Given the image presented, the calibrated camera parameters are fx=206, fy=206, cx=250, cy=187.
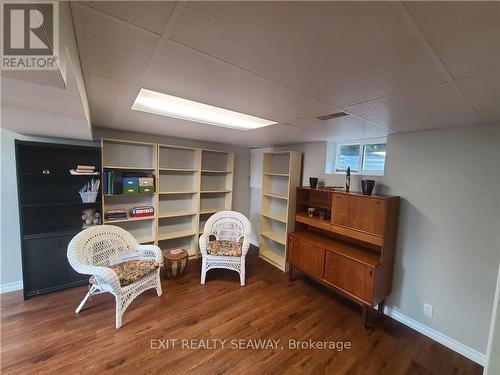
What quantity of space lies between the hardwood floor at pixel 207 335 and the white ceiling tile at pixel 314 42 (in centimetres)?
219

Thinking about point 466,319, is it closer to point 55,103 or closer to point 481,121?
point 481,121

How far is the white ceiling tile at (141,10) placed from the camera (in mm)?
666

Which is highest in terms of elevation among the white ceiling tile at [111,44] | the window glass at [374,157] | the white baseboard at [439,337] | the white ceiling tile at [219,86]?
the white ceiling tile at [219,86]

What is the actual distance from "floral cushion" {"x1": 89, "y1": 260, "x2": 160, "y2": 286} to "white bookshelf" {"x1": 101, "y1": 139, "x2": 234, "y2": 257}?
763mm

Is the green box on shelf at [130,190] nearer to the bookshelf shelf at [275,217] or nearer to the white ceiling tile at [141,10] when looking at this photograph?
the bookshelf shelf at [275,217]

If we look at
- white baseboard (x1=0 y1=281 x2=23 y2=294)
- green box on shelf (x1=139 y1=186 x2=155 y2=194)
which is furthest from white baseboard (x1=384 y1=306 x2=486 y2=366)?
white baseboard (x1=0 y1=281 x2=23 y2=294)

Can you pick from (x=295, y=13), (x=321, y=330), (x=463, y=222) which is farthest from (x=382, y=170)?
(x=295, y=13)

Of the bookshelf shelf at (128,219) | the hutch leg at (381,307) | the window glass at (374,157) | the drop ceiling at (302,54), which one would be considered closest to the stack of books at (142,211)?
the bookshelf shelf at (128,219)

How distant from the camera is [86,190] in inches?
105

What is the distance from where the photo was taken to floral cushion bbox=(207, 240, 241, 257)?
2.89 meters

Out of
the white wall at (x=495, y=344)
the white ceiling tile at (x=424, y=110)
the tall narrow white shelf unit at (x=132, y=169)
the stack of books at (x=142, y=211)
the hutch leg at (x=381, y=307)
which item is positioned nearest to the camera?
the white wall at (x=495, y=344)

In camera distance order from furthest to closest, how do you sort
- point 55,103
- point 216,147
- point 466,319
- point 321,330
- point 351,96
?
point 216,147, point 321,330, point 466,319, point 351,96, point 55,103

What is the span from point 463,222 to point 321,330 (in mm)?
1718

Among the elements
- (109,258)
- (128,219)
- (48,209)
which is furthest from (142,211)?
(48,209)
